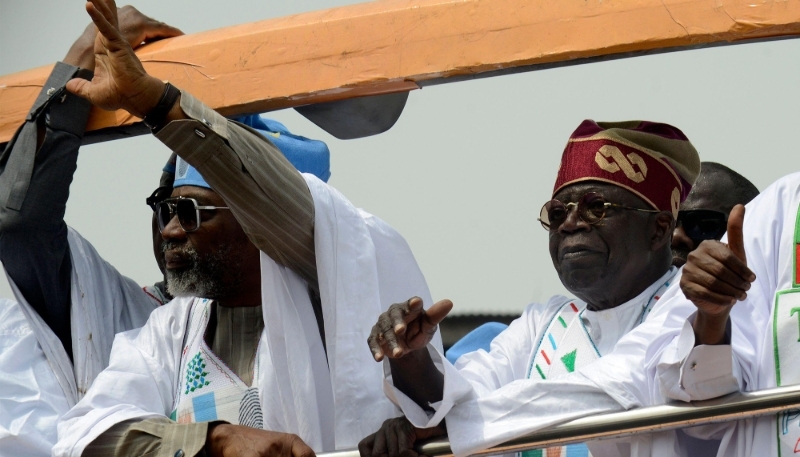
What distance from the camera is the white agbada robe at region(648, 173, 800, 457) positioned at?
324 cm

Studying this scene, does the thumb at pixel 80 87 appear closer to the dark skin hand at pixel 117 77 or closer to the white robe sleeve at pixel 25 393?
the dark skin hand at pixel 117 77

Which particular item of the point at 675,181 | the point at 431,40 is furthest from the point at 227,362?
the point at 675,181

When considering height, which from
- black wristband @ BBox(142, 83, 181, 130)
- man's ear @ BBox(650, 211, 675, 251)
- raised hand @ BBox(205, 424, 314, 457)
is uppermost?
black wristband @ BBox(142, 83, 181, 130)

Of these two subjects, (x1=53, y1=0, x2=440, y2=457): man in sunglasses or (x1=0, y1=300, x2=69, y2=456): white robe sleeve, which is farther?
(x1=0, y1=300, x2=69, y2=456): white robe sleeve

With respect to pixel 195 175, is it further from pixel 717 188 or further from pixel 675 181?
pixel 717 188

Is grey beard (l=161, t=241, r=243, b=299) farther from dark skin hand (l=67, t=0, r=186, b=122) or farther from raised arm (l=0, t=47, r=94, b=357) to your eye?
dark skin hand (l=67, t=0, r=186, b=122)

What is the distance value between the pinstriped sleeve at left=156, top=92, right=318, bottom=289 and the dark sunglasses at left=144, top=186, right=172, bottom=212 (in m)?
1.01

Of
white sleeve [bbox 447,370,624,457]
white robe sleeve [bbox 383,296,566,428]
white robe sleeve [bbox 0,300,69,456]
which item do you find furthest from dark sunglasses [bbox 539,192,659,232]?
white robe sleeve [bbox 0,300,69,456]

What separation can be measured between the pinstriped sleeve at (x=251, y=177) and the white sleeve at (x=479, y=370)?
0.53 m

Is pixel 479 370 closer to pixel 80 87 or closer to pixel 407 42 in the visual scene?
pixel 407 42

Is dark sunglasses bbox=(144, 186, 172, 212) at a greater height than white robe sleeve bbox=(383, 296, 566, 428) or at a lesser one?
greater

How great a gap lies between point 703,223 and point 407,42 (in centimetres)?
144

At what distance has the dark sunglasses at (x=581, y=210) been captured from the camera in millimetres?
4109

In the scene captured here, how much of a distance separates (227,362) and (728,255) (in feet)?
5.86
